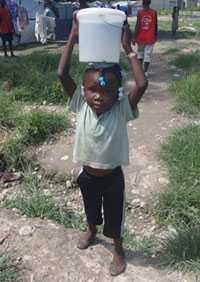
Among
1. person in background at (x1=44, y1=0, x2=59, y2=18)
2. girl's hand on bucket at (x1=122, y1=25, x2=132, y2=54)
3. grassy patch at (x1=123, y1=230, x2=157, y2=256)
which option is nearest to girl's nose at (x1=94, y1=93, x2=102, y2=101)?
girl's hand on bucket at (x1=122, y1=25, x2=132, y2=54)

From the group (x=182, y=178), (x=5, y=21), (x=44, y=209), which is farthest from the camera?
(x=5, y=21)

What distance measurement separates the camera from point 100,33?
218cm

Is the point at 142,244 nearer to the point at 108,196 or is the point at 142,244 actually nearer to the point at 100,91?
the point at 108,196

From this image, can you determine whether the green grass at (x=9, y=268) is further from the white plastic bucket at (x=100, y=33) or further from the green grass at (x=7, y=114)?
the green grass at (x=7, y=114)

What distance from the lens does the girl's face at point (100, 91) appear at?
228 centimetres

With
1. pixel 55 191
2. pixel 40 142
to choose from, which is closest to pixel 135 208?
pixel 55 191

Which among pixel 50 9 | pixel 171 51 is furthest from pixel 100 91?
pixel 50 9

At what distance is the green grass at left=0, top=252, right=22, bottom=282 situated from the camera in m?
2.48

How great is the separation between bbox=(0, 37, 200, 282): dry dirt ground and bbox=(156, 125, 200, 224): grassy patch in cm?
12

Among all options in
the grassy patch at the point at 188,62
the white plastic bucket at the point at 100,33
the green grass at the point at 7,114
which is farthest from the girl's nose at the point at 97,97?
the grassy patch at the point at 188,62

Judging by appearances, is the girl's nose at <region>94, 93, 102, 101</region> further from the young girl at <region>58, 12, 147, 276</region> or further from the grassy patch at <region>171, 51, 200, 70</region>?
the grassy patch at <region>171, 51, 200, 70</region>

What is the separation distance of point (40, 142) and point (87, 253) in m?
2.21

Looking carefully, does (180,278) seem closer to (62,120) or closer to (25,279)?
(25,279)

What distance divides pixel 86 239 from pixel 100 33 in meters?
1.32
